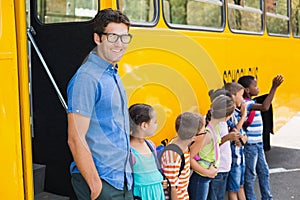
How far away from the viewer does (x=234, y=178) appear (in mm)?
4129

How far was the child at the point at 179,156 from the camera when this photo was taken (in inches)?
125

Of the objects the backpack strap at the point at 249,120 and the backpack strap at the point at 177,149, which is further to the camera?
the backpack strap at the point at 249,120

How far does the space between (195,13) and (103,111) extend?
2070 mm

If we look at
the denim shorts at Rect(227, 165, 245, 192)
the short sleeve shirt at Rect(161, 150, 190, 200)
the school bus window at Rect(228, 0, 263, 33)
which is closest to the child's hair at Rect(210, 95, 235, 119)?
the denim shorts at Rect(227, 165, 245, 192)

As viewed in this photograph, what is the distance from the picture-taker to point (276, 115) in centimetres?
586

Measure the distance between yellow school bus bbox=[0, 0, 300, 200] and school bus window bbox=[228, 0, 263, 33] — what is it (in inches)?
0.8

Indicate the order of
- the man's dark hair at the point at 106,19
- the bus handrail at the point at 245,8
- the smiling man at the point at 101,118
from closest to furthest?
1. the smiling man at the point at 101,118
2. the man's dark hair at the point at 106,19
3. the bus handrail at the point at 245,8

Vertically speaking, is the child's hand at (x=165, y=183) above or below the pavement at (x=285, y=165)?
above

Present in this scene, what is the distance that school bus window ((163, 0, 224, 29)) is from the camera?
12.4 feet

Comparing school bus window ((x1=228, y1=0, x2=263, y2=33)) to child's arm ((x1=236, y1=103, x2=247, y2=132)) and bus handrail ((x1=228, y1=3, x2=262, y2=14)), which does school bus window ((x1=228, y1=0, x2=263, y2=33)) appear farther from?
child's arm ((x1=236, y1=103, x2=247, y2=132))

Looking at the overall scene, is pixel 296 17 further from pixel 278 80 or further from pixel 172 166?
pixel 172 166

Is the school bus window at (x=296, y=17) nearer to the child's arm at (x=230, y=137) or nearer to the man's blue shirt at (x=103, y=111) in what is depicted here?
Result: the child's arm at (x=230, y=137)

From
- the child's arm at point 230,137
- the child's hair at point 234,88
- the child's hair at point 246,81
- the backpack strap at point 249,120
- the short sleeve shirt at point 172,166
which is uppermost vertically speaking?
the child's hair at point 246,81

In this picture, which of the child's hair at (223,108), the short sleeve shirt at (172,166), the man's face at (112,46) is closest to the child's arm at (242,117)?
the child's hair at (223,108)
